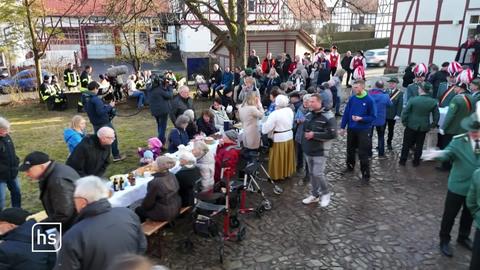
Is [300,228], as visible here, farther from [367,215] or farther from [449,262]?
[449,262]

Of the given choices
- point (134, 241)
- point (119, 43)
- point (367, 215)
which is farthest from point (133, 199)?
point (119, 43)

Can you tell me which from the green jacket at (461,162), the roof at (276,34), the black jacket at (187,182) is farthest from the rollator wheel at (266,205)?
the roof at (276,34)

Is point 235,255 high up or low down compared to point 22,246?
down

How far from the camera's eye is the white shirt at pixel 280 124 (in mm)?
6656

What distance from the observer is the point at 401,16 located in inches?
758

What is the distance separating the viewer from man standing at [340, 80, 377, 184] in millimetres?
6660

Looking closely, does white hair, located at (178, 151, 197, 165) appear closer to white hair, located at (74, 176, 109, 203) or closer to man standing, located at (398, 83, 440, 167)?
white hair, located at (74, 176, 109, 203)

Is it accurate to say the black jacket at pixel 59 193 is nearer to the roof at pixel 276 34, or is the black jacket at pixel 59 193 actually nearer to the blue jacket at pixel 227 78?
the blue jacket at pixel 227 78

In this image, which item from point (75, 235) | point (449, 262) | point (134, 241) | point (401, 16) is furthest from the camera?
point (401, 16)

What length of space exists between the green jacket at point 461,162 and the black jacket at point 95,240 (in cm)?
363

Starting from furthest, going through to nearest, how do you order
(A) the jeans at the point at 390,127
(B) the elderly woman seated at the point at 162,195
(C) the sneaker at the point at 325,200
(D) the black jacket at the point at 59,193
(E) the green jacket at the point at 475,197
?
(A) the jeans at the point at 390,127, (C) the sneaker at the point at 325,200, (B) the elderly woman seated at the point at 162,195, (D) the black jacket at the point at 59,193, (E) the green jacket at the point at 475,197

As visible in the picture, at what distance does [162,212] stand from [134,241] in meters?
1.66

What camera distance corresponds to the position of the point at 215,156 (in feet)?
20.8

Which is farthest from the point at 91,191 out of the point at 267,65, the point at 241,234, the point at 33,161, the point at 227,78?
the point at 267,65
